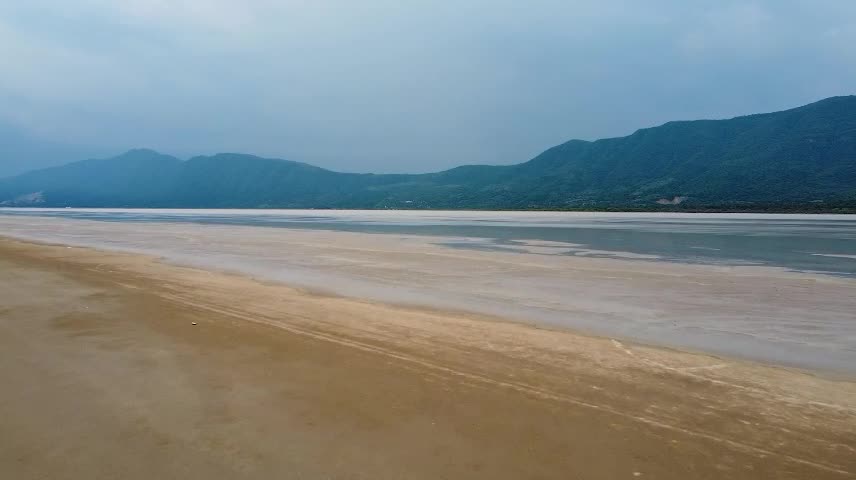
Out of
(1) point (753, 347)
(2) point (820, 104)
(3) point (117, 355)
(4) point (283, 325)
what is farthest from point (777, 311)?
(2) point (820, 104)

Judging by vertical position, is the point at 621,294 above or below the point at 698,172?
below

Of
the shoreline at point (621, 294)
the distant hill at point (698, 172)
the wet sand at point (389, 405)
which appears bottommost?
the shoreline at point (621, 294)

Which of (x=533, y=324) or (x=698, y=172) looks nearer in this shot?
(x=533, y=324)

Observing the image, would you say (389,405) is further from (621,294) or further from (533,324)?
(621,294)

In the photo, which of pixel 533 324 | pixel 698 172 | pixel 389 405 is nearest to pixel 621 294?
pixel 533 324

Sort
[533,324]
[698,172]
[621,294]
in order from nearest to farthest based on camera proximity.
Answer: [533,324], [621,294], [698,172]

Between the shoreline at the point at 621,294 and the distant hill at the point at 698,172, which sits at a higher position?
the distant hill at the point at 698,172

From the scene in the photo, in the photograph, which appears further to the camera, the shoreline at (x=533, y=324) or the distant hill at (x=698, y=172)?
the distant hill at (x=698, y=172)

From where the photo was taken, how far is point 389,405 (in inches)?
171

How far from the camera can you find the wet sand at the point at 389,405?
3.36m

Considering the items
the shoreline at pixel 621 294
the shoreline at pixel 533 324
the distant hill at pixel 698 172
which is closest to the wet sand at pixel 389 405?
the shoreline at pixel 533 324

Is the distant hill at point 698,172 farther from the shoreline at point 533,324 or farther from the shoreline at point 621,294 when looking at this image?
the shoreline at point 533,324

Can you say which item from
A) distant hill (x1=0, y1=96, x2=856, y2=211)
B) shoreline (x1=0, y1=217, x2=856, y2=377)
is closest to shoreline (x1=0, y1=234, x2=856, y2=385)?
shoreline (x1=0, y1=217, x2=856, y2=377)

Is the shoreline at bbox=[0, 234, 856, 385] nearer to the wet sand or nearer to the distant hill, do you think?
the wet sand
